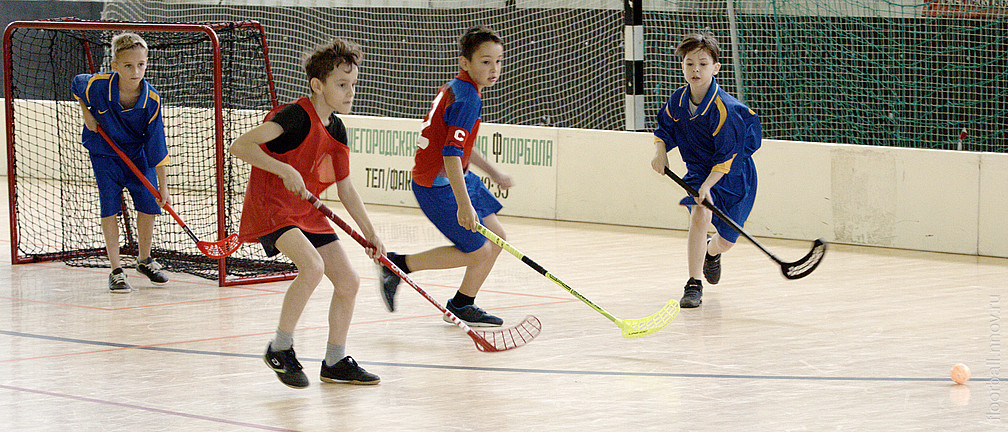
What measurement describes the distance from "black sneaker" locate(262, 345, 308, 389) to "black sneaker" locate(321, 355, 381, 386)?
0.13 meters

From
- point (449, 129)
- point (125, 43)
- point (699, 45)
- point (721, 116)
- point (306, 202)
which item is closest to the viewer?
point (306, 202)

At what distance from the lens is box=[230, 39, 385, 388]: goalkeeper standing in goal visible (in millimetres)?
4320

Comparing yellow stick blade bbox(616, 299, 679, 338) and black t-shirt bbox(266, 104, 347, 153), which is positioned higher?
black t-shirt bbox(266, 104, 347, 153)

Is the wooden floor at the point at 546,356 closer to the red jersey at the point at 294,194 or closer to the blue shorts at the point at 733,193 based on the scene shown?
the blue shorts at the point at 733,193

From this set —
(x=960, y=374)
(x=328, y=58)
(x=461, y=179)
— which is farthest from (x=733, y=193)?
(x=328, y=58)

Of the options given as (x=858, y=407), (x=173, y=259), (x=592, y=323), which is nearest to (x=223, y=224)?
(x=173, y=259)

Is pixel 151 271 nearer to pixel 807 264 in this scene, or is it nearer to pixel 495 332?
pixel 495 332

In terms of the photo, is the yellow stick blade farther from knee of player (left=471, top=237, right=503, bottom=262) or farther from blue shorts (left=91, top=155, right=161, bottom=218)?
blue shorts (left=91, top=155, right=161, bottom=218)

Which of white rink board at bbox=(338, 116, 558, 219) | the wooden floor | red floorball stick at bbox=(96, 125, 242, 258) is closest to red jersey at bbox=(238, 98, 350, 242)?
the wooden floor

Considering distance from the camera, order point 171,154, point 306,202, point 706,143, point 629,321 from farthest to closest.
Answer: point 171,154 < point 706,143 < point 629,321 < point 306,202

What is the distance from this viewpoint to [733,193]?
21.2 ft

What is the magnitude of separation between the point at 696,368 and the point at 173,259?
4.18 metres

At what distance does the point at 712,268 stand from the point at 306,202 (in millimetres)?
2937

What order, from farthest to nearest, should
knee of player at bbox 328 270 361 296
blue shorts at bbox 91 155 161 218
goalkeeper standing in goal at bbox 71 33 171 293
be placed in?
blue shorts at bbox 91 155 161 218, goalkeeper standing in goal at bbox 71 33 171 293, knee of player at bbox 328 270 361 296
